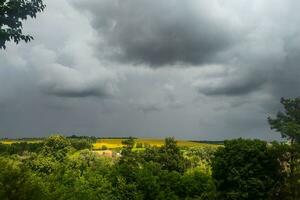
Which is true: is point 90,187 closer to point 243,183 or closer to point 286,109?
point 243,183

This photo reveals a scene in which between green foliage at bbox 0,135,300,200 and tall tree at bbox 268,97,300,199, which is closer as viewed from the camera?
green foliage at bbox 0,135,300,200

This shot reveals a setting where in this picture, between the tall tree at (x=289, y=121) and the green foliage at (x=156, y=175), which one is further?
the tall tree at (x=289, y=121)

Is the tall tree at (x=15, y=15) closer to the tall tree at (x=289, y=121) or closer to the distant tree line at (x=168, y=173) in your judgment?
the distant tree line at (x=168, y=173)

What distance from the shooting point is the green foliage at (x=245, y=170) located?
8669 centimetres

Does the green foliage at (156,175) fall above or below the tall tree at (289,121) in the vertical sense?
below

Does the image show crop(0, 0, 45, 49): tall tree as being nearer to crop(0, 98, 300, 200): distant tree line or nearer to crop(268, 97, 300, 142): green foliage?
crop(0, 98, 300, 200): distant tree line

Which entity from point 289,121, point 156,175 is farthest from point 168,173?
point 289,121

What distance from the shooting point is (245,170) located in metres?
87.8

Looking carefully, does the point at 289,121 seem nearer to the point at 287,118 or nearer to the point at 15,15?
the point at 287,118

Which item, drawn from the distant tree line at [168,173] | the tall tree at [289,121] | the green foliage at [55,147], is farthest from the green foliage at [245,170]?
the green foliage at [55,147]

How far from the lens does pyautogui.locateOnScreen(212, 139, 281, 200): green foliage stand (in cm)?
8669

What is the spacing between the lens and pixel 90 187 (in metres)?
115

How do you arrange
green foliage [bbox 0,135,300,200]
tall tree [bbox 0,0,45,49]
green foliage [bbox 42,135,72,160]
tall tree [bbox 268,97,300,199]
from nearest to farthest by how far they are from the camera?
tall tree [bbox 0,0,45,49] < green foliage [bbox 0,135,300,200] < tall tree [bbox 268,97,300,199] < green foliage [bbox 42,135,72,160]

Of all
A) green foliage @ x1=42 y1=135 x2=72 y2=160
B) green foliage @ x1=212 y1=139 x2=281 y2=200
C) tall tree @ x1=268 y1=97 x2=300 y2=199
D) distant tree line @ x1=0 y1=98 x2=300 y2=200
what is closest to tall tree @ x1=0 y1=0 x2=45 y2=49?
distant tree line @ x1=0 y1=98 x2=300 y2=200
